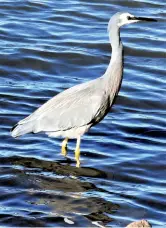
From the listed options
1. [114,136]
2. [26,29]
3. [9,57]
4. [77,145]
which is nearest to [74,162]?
[77,145]

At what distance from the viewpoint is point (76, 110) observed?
394 inches

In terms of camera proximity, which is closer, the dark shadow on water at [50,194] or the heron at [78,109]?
the dark shadow on water at [50,194]

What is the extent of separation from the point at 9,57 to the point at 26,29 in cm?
179

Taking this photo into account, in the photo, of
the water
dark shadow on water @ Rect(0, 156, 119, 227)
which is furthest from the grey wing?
dark shadow on water @ Rect(0, 156, 119, 227)

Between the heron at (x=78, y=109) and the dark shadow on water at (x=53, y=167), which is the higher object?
the heron at (x=78, y=109)

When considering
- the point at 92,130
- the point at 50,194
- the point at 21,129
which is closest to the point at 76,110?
the point at 21,129

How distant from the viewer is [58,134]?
10102mm

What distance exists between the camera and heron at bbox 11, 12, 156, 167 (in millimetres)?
9969

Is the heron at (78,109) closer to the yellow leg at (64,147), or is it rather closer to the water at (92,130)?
the yellow leg at (64,147)

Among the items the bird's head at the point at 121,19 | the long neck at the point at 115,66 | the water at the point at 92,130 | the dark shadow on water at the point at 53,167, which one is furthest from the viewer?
the bird's head at the point at 121,19

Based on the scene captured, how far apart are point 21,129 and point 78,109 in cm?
68

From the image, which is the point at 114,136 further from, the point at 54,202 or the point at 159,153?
the point at 54,202

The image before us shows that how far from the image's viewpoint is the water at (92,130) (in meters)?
8.45

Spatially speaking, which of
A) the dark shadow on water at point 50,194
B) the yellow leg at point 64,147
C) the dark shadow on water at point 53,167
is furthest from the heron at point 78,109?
the dark shadow on water at point 50,194
